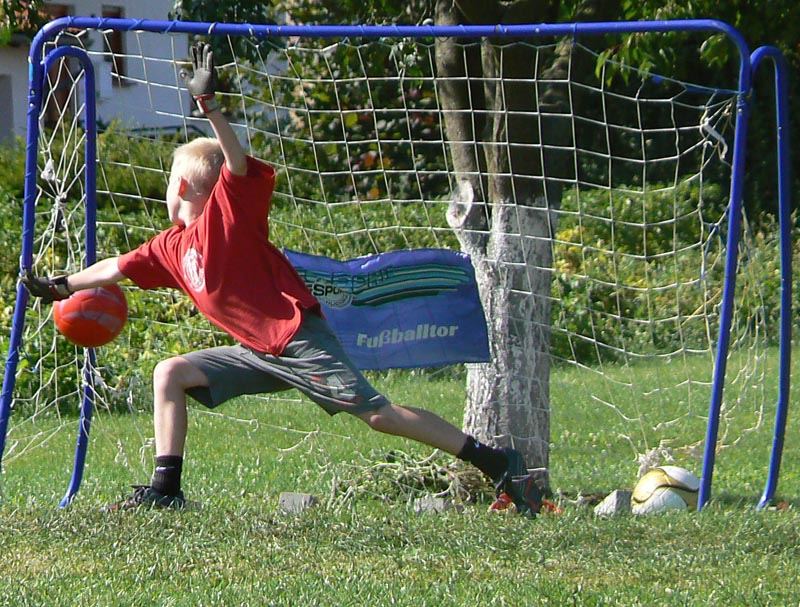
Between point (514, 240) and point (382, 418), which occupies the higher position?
point (514, 240)

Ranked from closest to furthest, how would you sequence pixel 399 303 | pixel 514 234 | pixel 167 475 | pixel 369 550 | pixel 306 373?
pixel 369 550, pixel 306 373, pixel 167 475, pixel 399 303, pixel 514 234

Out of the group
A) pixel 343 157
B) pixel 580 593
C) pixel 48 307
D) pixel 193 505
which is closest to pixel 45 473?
pixel 193 505

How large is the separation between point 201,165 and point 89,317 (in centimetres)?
83

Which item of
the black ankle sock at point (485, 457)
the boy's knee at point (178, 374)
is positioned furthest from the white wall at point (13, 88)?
the black ankle sock at point (485, 457)

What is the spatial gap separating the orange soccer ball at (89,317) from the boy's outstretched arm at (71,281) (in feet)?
0.16

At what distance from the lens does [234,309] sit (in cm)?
555

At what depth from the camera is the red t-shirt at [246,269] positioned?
18.0 ft

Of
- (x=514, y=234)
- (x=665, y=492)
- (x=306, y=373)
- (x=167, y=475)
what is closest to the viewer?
(x=306, y=373)

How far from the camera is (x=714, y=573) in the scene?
457 centimetres

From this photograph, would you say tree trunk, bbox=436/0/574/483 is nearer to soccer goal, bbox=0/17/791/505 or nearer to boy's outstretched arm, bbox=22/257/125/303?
soccer goal, bbox=0/17/791/505

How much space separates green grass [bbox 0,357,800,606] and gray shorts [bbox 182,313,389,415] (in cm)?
48

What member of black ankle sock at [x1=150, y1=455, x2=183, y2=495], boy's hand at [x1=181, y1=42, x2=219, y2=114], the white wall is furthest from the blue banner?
the white wall

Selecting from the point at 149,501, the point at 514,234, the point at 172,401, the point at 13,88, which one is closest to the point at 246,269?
the point at 172,401

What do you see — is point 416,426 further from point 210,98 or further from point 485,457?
point 210,98
